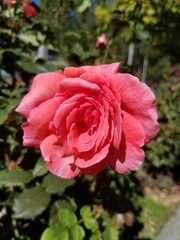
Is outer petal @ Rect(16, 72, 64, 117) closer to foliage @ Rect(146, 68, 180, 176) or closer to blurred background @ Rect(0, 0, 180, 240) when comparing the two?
blurred background @ Rect(0, 0, 180, 240)

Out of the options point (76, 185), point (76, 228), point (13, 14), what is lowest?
point (76, 185)

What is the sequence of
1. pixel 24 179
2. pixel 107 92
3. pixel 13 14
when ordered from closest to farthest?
pixel 107 92
pixel 24 179
pixel 13 14

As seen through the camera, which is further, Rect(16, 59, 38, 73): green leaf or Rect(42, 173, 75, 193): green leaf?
Rect(16, 59, 38, 73): green leaf

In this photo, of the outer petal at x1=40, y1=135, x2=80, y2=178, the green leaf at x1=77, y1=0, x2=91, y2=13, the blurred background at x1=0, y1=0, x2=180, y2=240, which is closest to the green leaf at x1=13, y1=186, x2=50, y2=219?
the blurred background at x1=0, y1=0, x2=180, y2=240

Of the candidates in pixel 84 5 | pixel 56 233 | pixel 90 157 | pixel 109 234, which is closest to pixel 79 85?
pixel 90 157

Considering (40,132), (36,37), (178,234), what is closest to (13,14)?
(36,37)

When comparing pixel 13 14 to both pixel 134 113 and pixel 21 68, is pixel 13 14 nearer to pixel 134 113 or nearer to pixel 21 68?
pixel 21 68

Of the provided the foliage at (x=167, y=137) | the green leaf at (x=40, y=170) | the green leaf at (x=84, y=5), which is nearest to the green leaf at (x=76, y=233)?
the green leaf at (x=40, y=170)
